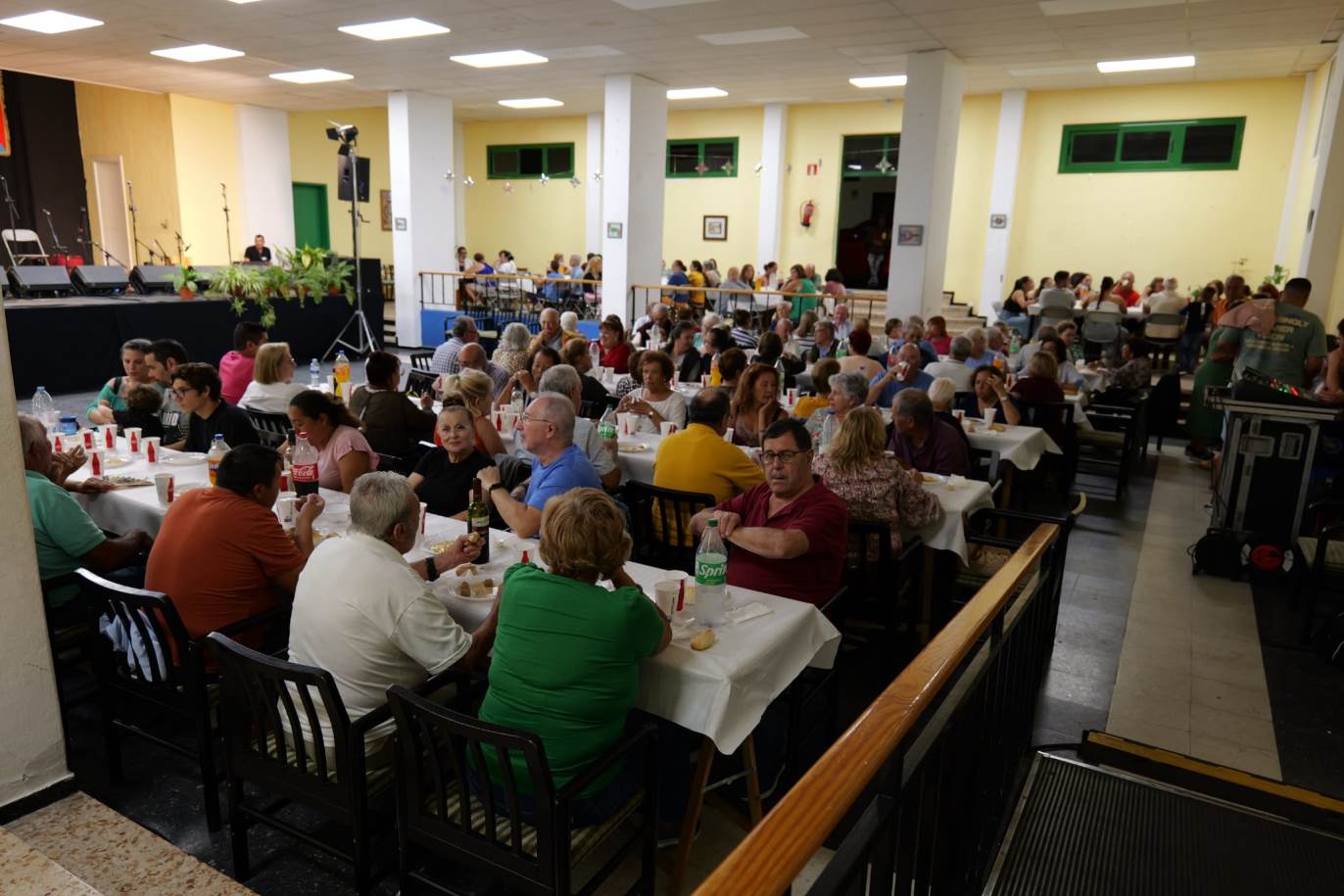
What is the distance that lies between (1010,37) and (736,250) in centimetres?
803

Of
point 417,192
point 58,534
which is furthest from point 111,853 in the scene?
point 417,192

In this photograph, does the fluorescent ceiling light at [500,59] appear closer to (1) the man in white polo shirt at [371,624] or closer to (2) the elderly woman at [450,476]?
(2) the elderly woman at [450,476]

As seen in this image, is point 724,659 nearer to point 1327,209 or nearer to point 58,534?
point 58,534

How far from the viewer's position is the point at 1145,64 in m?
11.1

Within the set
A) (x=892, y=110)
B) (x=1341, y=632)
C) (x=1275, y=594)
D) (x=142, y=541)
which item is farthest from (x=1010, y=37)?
(x=142, y=541)

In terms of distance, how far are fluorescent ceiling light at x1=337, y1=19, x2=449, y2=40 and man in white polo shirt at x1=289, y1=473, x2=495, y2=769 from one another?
845 centimetres

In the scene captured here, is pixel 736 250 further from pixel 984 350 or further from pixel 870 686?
pixel 870 686

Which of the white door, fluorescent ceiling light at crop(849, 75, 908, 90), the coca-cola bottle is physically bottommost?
the coca-cola bottle

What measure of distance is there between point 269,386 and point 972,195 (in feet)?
41.3

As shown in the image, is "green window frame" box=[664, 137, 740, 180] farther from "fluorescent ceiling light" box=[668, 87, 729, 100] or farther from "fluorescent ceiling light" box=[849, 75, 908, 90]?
"fluorescent ceiling light" box=[849, 75, 908, 90]

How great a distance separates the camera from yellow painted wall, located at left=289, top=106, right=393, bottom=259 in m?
18.7

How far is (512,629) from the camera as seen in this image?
2.20 meters

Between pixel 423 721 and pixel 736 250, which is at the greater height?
pixel 736 250

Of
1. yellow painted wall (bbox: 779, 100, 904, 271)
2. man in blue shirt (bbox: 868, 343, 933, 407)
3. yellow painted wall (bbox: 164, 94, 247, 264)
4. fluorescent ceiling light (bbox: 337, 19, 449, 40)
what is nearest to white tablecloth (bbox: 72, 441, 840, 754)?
man in blue shirt (bbox: 868, 343, 933, 407)
